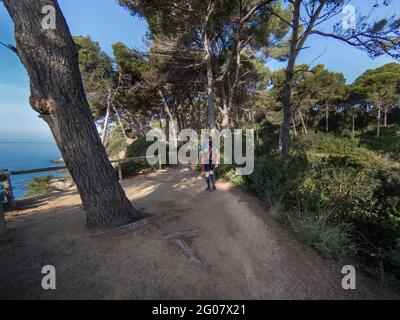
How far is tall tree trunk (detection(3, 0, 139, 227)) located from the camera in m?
2.39

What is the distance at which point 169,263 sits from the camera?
2.44 meters

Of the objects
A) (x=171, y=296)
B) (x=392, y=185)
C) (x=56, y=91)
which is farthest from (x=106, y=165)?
(x=392, y=185)

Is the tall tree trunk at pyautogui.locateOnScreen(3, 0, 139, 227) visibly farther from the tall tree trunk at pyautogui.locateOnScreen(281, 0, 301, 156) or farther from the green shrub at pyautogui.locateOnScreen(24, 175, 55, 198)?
the green shrub at pyautogui.locateOnScreen(24, 175, 55, 198)

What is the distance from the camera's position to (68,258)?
2463mm

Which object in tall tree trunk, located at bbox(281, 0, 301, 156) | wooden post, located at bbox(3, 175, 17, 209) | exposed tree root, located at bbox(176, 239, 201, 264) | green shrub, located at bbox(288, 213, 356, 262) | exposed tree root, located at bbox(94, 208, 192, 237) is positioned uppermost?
tall tree trunk, located at bbox(281, 0, 301, 156)

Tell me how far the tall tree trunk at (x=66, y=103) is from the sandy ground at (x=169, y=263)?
57cm

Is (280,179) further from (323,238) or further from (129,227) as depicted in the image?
(129,227)

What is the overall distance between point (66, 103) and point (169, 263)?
8.47 feet

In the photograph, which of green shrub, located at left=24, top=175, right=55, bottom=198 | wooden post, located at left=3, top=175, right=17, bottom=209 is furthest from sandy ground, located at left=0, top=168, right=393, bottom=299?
green shrub, located at left=24, top=175, right=55, bottom=198

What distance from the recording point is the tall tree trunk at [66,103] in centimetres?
239

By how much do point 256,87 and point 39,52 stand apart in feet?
46.4

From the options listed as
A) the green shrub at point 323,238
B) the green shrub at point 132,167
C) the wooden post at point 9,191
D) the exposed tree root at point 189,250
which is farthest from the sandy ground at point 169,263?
the green shrub at point 132,167

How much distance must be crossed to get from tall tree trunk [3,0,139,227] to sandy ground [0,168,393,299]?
0.57 m
